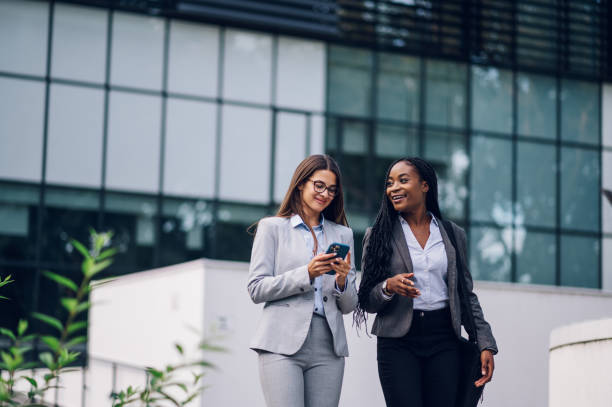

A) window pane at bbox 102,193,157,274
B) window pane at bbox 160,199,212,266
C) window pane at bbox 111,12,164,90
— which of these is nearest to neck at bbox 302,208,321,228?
window pane at bbox 102,193,157,274

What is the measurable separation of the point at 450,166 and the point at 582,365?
13381mm

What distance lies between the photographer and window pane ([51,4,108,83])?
15.7 metres

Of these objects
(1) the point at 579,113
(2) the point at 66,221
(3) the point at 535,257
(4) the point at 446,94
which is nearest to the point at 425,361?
(2) the point at 66,221

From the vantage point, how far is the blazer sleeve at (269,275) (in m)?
3.64

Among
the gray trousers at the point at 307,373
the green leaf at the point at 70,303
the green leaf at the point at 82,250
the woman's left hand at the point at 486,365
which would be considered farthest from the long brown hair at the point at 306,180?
the green leaf at the point at 70,303

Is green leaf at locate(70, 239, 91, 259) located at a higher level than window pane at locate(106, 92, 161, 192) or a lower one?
lower

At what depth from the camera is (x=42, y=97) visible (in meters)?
15.5

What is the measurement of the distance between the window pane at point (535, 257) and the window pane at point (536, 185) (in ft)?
0.97

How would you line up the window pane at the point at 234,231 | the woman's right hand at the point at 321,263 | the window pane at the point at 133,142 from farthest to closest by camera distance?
the window pane at the point at 234,231, the window pane at the point at 133,142, the woman's right hand at the point at 321,263

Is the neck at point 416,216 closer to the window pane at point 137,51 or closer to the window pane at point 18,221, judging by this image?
the window pane at point 18,221

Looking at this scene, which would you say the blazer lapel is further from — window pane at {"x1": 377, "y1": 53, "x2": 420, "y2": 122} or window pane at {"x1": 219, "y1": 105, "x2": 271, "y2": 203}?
window pane at {"x1": 377, "y1": 53, "x2": 420, "y2": 122}

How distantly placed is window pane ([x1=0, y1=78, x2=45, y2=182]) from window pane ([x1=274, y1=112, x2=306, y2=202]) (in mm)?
4510

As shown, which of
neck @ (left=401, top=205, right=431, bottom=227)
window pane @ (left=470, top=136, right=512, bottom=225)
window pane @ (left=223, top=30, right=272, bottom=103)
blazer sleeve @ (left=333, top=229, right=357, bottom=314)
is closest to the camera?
blazer sleeve @ (left=333, top=229, right=357, bottom=314)

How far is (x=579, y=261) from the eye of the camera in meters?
18.8
